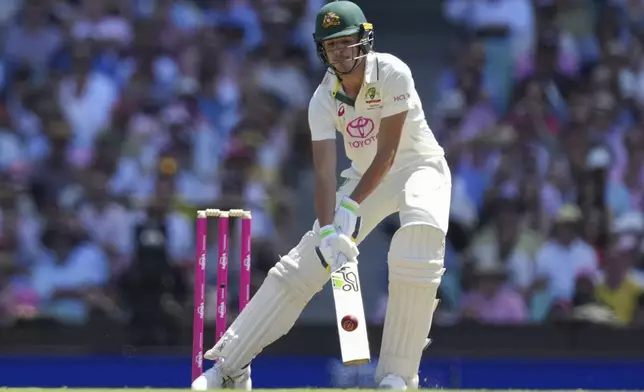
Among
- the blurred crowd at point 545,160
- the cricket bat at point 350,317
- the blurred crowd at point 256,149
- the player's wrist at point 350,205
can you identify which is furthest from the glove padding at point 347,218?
the blurred crowd at point 545,160

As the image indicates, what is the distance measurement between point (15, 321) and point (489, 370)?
259 cm

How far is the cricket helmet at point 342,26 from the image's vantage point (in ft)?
16.7

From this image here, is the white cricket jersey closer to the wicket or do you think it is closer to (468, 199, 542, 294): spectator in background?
the wicket

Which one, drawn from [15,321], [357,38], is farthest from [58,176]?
[357,38]

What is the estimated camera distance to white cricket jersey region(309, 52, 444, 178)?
5.16 metres

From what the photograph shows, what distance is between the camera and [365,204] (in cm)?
529

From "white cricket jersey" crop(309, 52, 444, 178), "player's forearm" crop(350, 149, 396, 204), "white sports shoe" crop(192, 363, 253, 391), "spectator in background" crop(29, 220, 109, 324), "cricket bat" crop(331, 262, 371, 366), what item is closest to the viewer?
"cricket bat" crop(331, 262, 371, 366)

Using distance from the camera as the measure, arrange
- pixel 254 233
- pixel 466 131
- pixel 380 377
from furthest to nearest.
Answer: pixel 466 131
pixel 254 233
pixel 380 377

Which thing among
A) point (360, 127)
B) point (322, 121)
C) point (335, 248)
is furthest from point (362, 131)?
point (335, 248)

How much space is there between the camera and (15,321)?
7555mm

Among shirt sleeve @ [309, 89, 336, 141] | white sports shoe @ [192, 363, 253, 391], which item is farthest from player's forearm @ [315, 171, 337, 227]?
white sports shoe @ [192, 363, 253, 391]

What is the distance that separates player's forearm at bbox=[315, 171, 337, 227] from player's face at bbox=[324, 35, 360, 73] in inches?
16.1

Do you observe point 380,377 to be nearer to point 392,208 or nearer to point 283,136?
point 392,208

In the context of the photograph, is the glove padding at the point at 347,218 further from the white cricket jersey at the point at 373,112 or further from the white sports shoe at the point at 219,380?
the white sports shoe at the point at 219,380
